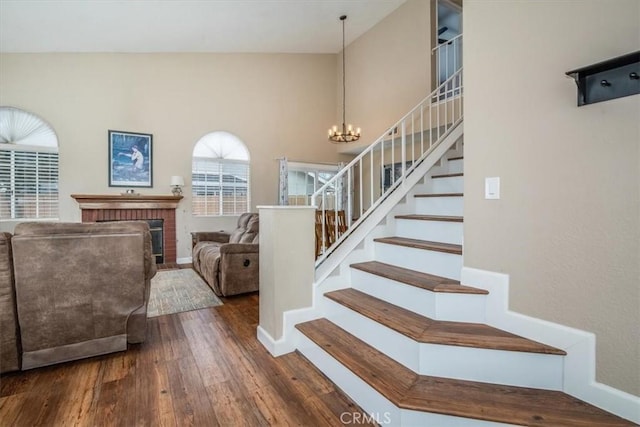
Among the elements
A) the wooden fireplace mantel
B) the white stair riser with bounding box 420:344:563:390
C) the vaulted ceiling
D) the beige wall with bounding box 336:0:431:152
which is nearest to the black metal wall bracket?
the white stair riser with bounding box 420:344:563:390

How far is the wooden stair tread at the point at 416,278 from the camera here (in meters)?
1.86

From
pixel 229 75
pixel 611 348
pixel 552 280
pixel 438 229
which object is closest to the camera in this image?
pixel 611 348

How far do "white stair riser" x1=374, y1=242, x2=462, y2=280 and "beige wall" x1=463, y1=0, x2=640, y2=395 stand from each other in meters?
0.20

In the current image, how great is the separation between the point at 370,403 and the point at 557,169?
1527 mm

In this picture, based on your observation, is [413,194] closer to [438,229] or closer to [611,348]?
[438,229]

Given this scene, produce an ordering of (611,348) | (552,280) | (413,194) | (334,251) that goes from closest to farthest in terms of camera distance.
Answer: (611,348) → (552,280) → (334,251) → (413,194)

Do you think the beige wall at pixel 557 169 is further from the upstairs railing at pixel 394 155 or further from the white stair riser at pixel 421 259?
the upstairs railing at pixel 394 155

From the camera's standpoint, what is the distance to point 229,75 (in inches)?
262

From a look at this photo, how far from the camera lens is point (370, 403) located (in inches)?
65.6

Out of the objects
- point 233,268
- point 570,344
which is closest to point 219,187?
point 233,268

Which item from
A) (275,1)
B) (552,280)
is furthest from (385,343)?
(275,1)

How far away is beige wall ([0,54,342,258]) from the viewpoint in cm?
532

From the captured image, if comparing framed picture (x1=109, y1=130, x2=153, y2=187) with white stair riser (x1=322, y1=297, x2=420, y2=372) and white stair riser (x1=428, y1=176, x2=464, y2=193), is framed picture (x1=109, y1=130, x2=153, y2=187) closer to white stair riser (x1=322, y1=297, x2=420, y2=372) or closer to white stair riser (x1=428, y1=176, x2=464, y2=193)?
white stair riser (x1=322, y1=297, x2=420, y2=372)

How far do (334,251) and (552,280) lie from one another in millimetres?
1540
